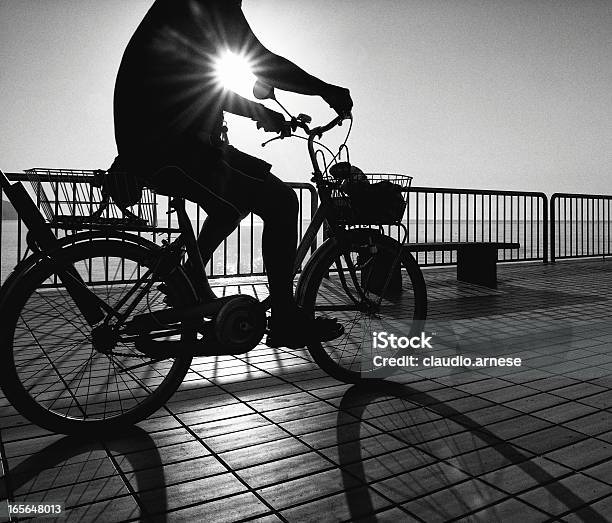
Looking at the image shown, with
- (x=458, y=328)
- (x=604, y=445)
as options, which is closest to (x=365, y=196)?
(x=604, y=445)

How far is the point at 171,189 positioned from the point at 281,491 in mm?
1340

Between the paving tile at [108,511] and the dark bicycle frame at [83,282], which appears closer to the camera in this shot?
the paving tile at [108,511]

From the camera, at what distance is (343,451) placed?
2.37m

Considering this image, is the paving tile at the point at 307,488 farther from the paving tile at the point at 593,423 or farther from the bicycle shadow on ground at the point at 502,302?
the bicycle shadow on ground at the point at 502,302

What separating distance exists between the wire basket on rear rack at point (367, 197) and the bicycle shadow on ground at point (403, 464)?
3.01 ft

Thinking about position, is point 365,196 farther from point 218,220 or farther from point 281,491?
point 281,491

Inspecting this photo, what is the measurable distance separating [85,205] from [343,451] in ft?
4.84

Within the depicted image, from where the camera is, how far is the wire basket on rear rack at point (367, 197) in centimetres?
310

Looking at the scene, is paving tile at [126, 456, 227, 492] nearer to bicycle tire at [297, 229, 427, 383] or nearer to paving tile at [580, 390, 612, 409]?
bicycle tire at [297, 229, 427, 383]

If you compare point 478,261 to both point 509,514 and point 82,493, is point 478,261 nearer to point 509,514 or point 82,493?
point 509,514

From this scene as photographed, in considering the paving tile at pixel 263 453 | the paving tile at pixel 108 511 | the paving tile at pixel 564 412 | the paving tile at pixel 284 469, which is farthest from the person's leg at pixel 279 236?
the paving tile at pixel 564 412

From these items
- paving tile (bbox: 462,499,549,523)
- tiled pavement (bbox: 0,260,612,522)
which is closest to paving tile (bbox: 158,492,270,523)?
tiled pavement (bbox: 0,260,612,522)

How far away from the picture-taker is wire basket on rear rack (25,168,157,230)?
241 centimetres

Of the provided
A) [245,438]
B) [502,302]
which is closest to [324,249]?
[245,438]
